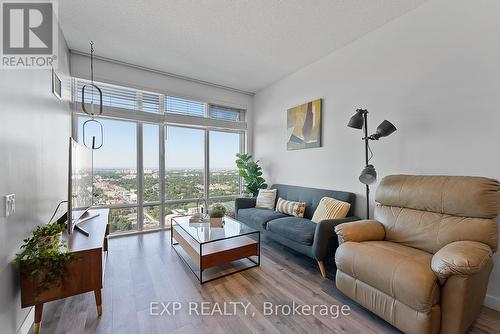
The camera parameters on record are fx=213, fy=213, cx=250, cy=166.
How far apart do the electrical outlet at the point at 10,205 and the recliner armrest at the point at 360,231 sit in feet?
7.68

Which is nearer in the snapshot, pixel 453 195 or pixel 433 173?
pixel 453 195

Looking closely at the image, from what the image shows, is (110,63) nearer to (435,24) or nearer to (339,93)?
(339,93)

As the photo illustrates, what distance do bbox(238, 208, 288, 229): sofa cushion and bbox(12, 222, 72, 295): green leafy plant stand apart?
2094 mm

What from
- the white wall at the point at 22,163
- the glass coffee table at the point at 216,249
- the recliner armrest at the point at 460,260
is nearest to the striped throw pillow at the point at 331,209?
the glass coffee table at the point at 216,249

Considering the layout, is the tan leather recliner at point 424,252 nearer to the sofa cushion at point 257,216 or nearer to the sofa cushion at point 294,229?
the sofa cushion at point 294,229

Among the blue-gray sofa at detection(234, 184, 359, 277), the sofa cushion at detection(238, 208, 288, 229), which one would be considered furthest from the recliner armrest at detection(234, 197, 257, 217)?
the sofa cushion at detection(238, 208, 288, 229)

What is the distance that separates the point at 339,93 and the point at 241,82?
1.93 meters

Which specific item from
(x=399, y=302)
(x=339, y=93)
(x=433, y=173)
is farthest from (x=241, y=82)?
(x=399, y=302)

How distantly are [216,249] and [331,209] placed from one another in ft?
4.71

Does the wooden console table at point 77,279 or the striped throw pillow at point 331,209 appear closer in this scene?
the wooden console table at point 77,279

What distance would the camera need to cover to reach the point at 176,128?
12.9 ft

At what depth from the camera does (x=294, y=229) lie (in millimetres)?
2500

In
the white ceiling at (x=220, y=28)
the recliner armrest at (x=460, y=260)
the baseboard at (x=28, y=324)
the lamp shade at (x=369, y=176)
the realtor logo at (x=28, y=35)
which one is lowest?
the baseboard at (x=28, y=324)

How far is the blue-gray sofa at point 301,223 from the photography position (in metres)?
2.19
